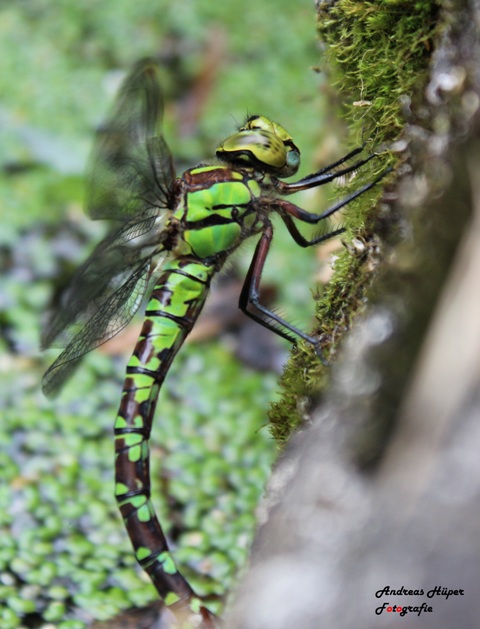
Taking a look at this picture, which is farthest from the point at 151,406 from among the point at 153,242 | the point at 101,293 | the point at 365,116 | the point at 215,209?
the point at 365,116

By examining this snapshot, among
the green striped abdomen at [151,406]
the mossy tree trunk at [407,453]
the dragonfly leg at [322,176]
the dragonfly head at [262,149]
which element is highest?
the dragonfly head at [262,149]

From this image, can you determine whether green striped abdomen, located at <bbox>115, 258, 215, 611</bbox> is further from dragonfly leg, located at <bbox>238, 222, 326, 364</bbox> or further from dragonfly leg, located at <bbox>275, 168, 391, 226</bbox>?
dragonfly leg, located at <bbox>275, 168, 391, 226</bbox>

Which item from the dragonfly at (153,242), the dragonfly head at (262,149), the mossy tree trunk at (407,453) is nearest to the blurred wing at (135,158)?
→ the dragonfly at (153,242)

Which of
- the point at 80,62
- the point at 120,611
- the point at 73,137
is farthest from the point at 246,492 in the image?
the point at 80,62

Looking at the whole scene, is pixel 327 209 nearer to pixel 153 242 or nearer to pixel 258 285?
pixel 258 285

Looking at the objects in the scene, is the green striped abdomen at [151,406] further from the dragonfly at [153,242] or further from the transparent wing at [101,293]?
the transparent wing at [101,293]

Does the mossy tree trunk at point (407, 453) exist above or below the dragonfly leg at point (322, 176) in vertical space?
below

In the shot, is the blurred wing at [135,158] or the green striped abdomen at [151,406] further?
the blurred wing at [135,158]
